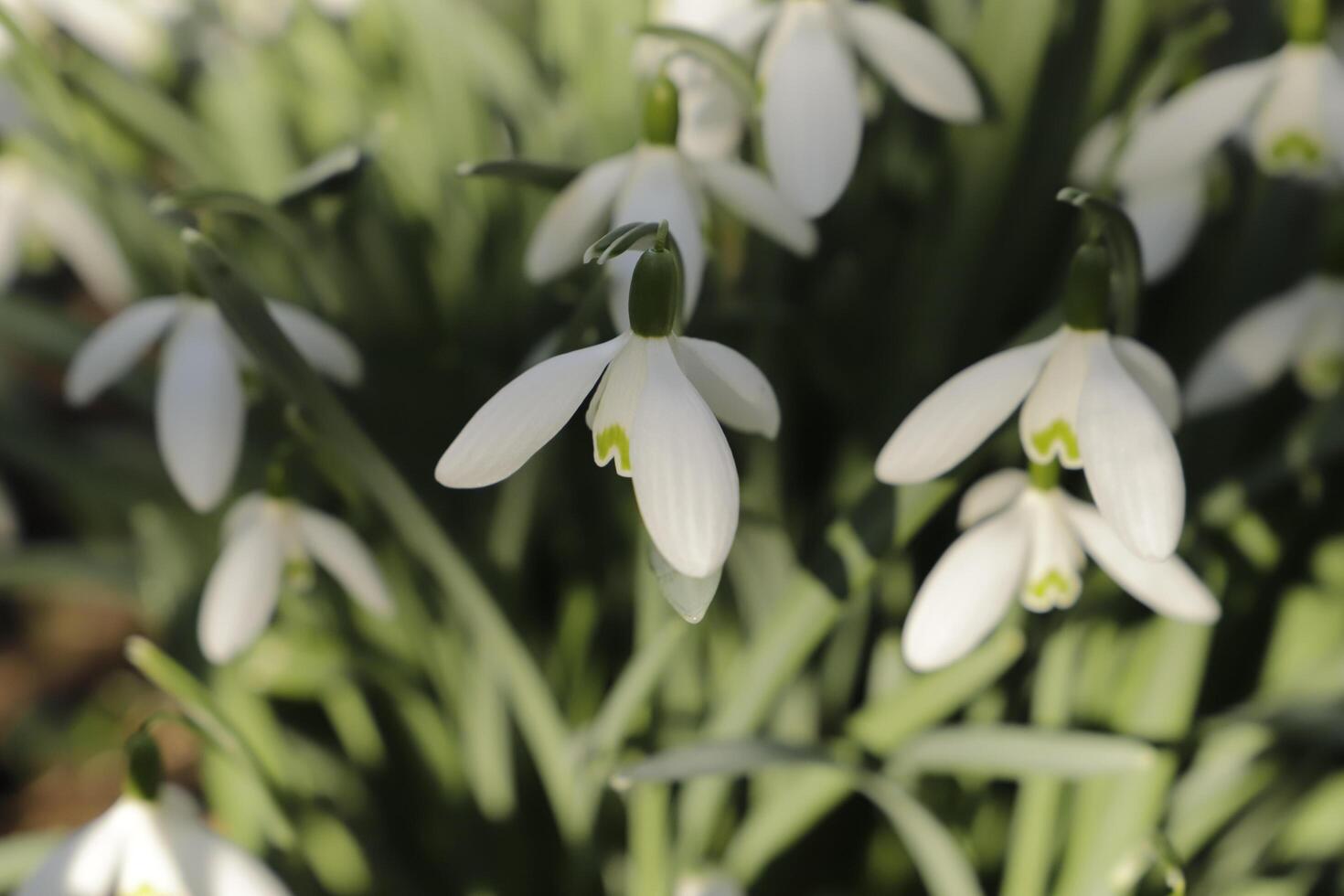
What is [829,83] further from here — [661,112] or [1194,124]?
[1194,124]

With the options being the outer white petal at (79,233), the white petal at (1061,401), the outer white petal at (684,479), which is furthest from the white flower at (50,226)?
the white petal at (1061,401)

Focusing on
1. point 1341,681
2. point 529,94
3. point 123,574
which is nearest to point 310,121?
point 529,94

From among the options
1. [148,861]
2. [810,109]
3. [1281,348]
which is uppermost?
[810,109]

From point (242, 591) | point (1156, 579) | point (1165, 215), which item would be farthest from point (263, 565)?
point (1165, 215)

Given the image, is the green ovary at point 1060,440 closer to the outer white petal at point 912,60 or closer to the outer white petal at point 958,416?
the outer white petal at point 958,416

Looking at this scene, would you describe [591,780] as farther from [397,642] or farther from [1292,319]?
[1292,319]

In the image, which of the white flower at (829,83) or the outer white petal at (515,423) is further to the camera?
the white flower at (829,83)

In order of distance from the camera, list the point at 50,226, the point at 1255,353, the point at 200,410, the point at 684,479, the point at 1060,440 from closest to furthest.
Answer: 1. the point at 684,479
2. the point at 1060,440
3. the point at 200,410
4. the point at 1255,353
5. the point at 50,226
